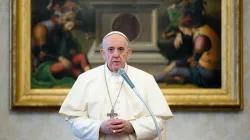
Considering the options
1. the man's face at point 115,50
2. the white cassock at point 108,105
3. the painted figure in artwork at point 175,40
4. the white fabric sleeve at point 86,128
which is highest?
the painted figure in artwork at point 175,40

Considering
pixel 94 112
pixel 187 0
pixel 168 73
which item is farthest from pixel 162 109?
pixel 187 0

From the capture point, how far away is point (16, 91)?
5.09m

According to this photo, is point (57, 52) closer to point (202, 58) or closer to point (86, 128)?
point (202, 58)

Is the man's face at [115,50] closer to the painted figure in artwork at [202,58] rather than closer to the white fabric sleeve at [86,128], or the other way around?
the white fabric sleeve at [86,128]

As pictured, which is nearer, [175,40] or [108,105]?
[108,105]

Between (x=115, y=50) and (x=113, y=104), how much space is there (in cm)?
40

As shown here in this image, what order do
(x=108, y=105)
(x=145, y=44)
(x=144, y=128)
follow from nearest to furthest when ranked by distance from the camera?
(x=144, y=128) → (x=108, y=105) → (x=145, y=44)

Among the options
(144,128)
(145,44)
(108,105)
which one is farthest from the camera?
(145,44)

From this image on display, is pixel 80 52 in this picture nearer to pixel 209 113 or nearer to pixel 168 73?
pixel 168 73

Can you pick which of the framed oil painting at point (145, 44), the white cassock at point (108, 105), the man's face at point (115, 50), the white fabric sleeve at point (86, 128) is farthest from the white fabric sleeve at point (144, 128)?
the framed oil painting at point (145, 44)

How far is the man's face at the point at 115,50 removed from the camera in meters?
3.48

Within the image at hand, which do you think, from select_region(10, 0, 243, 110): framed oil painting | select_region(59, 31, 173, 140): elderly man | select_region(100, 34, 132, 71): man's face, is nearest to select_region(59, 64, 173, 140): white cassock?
select_region(59, 31, 173, 140): elderly man

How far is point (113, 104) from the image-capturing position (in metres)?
3.61

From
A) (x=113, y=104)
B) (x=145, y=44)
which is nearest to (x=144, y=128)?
(x=113, y=104)
